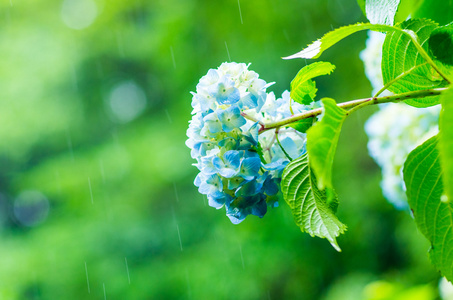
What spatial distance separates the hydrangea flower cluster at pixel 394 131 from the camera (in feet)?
3.31

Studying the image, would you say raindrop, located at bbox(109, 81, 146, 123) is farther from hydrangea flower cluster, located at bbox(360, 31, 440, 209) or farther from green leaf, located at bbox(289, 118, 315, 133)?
green leaf, located at bbox(289, 118, 315, 133)

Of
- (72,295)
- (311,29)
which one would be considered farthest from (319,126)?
(72,295)

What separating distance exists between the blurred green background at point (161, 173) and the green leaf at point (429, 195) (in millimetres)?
2491

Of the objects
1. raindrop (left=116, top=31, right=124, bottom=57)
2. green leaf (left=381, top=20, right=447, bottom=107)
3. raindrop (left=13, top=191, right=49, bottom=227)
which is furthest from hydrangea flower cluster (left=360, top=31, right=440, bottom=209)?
raindrop (left=13, top=191, right=49, bottom=227)

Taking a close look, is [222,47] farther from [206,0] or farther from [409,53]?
[409,53]

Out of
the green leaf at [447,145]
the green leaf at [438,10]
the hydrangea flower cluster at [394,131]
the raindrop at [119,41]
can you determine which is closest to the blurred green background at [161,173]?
the raindrop at [119,41]

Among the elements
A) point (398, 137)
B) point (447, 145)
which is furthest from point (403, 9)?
point (398, 137)

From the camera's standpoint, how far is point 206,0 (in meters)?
3.16

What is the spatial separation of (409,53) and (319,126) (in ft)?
0.49

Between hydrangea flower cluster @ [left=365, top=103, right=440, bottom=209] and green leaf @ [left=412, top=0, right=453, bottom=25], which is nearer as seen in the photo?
green leaf @ [left=412, top=0, right=453, bottom=25]

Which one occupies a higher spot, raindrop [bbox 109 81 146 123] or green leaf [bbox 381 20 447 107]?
raindrop [bbox 109 81 146 123]

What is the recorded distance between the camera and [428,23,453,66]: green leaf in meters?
0.35

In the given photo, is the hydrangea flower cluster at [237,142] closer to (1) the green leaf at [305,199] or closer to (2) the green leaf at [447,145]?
(1) the green leaf at [305,199]

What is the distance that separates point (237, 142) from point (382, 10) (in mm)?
165
